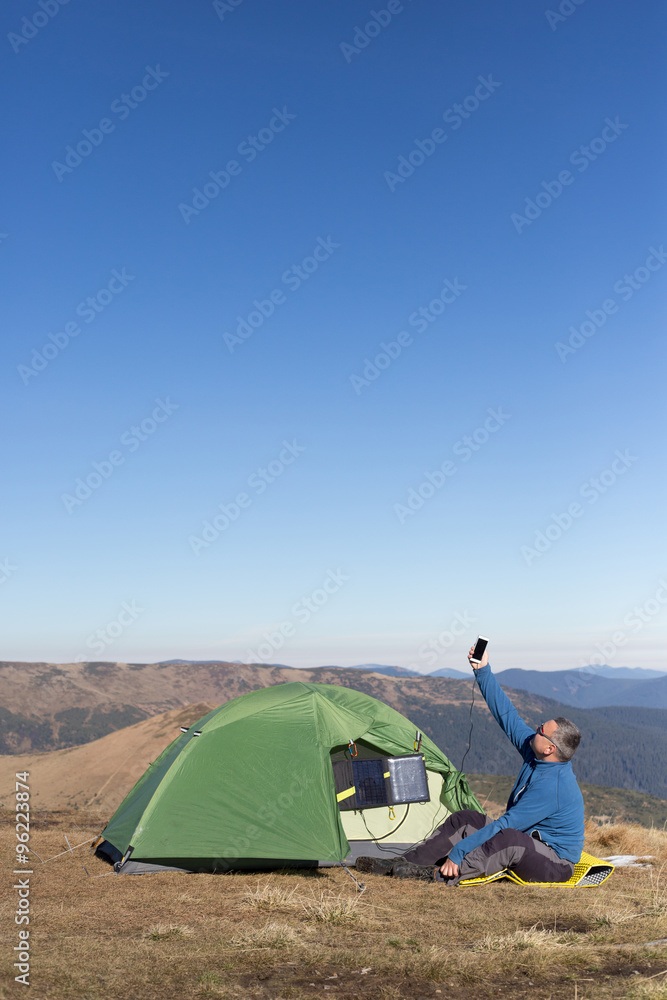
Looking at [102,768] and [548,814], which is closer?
[548,814]

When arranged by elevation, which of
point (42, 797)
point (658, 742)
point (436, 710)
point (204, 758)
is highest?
point (204, 758)

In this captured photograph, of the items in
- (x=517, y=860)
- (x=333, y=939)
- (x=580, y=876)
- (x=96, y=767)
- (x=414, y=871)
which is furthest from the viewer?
(x=96, y=767)

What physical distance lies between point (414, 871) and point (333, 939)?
9.17ft

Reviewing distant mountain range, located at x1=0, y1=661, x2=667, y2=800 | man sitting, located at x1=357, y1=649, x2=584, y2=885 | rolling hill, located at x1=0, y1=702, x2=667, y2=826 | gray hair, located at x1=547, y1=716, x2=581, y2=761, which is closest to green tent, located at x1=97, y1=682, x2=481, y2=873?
man sitting, located at x1=357, y1=649, x2=584, y2=885

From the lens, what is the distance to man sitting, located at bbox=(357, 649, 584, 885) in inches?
303

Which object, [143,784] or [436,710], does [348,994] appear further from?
[436,710]

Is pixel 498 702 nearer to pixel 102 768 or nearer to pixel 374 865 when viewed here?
→ pixel 374 865

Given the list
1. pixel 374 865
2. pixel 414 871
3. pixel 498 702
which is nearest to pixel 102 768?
pixel 374 865

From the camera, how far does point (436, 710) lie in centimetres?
15038

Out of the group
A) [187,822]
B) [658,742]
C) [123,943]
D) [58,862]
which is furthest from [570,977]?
[658,742]

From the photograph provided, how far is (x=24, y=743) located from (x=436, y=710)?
8225 centimetres

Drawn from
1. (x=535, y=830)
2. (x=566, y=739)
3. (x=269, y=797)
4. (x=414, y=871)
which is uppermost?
(x=566, y=739)

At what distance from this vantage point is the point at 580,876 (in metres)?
7.86

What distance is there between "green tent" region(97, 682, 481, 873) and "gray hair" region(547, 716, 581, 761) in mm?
2903
